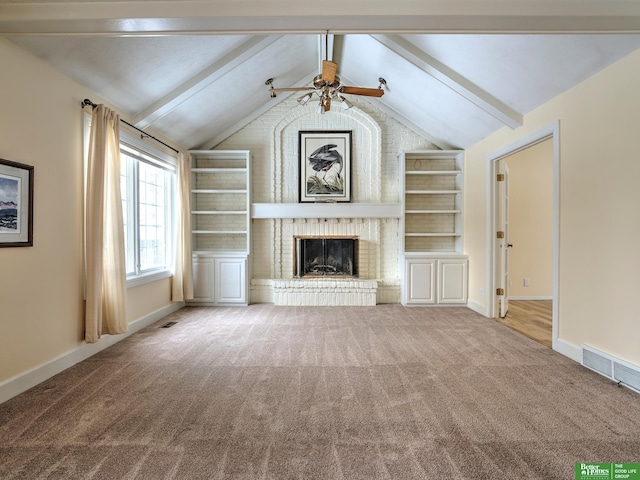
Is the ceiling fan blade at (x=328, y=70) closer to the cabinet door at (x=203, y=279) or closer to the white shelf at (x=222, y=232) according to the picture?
the white shelf at (x=222, y=232)

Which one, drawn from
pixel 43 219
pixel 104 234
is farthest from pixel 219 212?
pixel 43 219

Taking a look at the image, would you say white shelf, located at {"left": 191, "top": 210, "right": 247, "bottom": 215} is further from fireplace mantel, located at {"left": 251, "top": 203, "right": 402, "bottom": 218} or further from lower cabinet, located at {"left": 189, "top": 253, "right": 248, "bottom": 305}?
lower cabinet, located at {"left": 189, "top": 253, "right": 248, "bottom": 305}

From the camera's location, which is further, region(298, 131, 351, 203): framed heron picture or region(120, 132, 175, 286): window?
region(298, 131, 351, 203): framed heron picture

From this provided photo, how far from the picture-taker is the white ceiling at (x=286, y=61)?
7.47 ft

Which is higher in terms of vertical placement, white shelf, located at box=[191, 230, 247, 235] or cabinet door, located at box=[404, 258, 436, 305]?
white shelf, located at box=[191, 230, 247, 235]

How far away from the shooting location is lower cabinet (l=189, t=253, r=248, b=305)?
5688 millimetres

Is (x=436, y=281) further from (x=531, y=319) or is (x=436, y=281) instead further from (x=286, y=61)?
(x=286, y=61)

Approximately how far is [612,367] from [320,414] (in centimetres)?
243

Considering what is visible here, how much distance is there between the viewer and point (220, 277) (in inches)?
224

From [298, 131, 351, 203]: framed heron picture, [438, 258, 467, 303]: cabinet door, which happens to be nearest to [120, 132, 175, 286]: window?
[298, 131, 351, 203]: framed heron picture

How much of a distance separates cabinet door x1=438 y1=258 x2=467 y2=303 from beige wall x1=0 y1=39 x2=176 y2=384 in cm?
485

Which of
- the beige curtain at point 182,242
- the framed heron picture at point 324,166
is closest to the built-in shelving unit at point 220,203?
the beige curtain at point 182,242

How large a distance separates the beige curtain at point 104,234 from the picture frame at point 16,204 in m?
0.56

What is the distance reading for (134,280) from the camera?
4.19 meters
